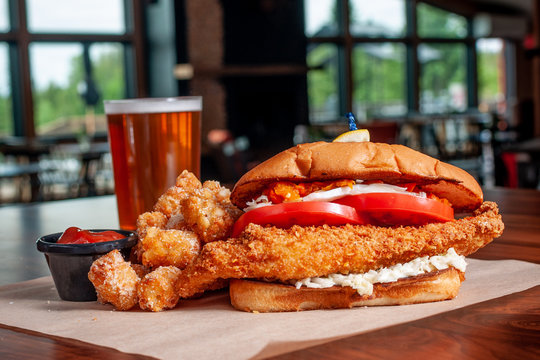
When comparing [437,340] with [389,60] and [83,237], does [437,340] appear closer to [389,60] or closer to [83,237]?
[83,237]

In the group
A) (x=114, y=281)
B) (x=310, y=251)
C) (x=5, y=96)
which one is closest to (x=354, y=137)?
(x=310, y=251)

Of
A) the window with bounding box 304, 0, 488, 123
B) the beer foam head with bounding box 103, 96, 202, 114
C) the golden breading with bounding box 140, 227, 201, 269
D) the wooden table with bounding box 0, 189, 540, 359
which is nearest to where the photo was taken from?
the wooden table with bounding box 0, 189, 540, 359

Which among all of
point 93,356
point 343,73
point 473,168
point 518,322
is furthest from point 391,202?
point 343,73

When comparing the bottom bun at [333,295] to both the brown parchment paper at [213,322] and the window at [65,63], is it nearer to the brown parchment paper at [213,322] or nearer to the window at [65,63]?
the brown parchment paper at [213,322]

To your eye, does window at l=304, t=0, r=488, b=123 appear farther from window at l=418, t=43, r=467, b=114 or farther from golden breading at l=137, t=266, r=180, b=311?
golden breading at l=137, t=266, r=180, b=311

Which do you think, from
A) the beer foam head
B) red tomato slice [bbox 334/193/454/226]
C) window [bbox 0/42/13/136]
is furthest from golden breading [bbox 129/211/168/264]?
window [bbox 0/42/13/136]
